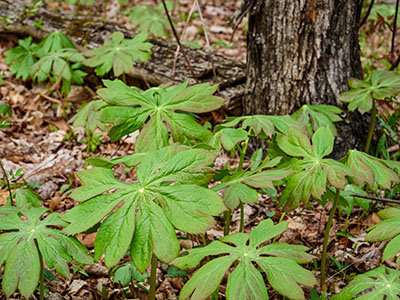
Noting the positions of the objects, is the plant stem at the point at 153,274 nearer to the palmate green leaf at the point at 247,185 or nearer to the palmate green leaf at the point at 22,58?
the palmate green leaf at the point at 247,185

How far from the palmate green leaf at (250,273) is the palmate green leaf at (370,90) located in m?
1.28

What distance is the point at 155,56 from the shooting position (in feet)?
12.6

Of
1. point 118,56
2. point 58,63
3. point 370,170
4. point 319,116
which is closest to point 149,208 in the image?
point 370,170

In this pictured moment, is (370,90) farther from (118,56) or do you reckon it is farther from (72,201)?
(72,201)

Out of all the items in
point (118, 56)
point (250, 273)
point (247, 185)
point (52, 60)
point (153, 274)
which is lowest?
point (153, 274)

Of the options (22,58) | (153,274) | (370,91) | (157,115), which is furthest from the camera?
(22,58)

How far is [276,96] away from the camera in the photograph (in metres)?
2.97

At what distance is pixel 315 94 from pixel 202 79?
1012mm

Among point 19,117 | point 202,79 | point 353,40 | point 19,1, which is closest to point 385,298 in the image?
point 353,40

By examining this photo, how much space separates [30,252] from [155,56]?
2573mm

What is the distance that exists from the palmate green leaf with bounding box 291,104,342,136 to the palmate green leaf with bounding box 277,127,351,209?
644mm

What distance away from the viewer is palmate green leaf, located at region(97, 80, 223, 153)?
6.44 feet

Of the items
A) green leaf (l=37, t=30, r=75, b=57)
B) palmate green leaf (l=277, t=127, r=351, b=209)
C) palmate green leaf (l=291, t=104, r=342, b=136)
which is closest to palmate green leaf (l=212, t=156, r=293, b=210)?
palmate green leaf (l=277, t=127, r=351, b=209)

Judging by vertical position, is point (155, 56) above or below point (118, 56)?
below
